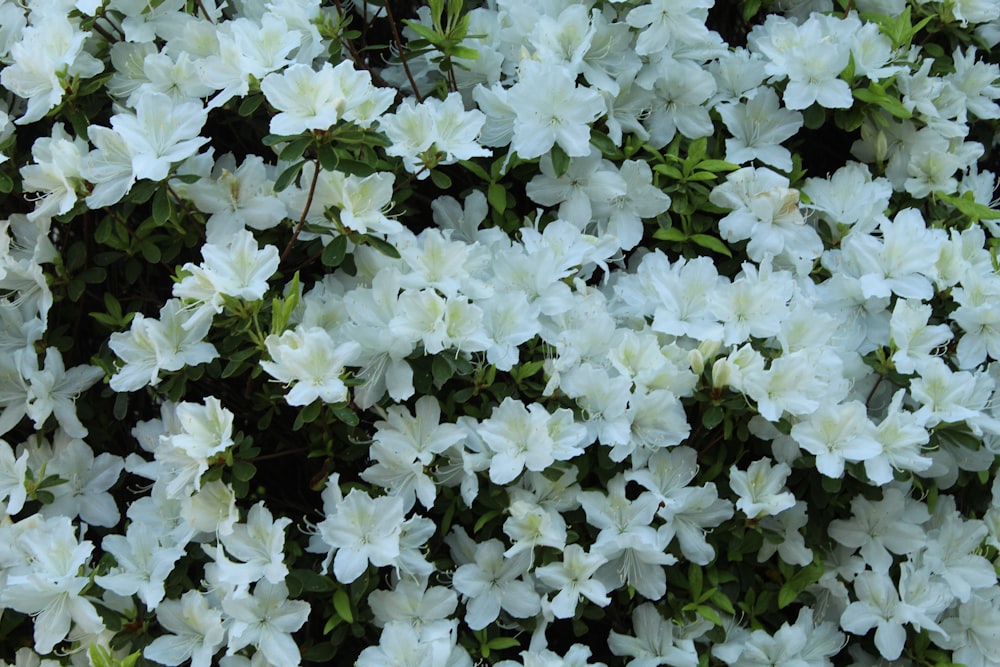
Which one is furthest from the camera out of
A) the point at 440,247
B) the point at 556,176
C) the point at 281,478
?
the point at 281,478

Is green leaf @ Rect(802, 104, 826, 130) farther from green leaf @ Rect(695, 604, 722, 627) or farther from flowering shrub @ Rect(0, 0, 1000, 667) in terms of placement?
green leaf @ Rect(695, 604, 722, 627)

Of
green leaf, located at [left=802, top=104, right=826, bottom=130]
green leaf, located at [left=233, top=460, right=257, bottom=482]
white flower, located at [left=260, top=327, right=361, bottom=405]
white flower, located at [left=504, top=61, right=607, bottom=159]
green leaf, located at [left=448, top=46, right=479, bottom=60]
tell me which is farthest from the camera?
green leaf, located at [left=802, top=104, right=826, bottom=130]

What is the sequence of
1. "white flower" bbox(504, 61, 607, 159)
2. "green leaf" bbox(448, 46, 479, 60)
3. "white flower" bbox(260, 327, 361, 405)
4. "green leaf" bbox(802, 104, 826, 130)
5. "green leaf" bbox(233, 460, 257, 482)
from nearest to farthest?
"white flower" bbox(260, 327, 361, 405) < "green leaf" bbox(233, 460, 257, 482) < "white flower" bbox(504, 61, 607, 159) < "green leaf" bbox(448, 46, 479, 60) < "green leaf" bbox(802, 104, 826, 130)

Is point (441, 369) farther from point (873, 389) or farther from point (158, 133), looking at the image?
point (873, 389)

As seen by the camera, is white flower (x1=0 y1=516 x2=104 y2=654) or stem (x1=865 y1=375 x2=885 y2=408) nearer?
white flower (x1=0 y1=516 x2=104 y2=654)

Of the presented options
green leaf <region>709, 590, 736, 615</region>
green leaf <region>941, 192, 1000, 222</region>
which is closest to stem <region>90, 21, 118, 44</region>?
green leaf <region>709, 590, 736, 615</region>

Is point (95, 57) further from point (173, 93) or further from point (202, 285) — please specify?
point (202, 285)

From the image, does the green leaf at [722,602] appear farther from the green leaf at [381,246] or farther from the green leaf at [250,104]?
the green leaf at [250,104]

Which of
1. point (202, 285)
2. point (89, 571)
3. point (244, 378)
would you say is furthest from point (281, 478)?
point (202, 285)
